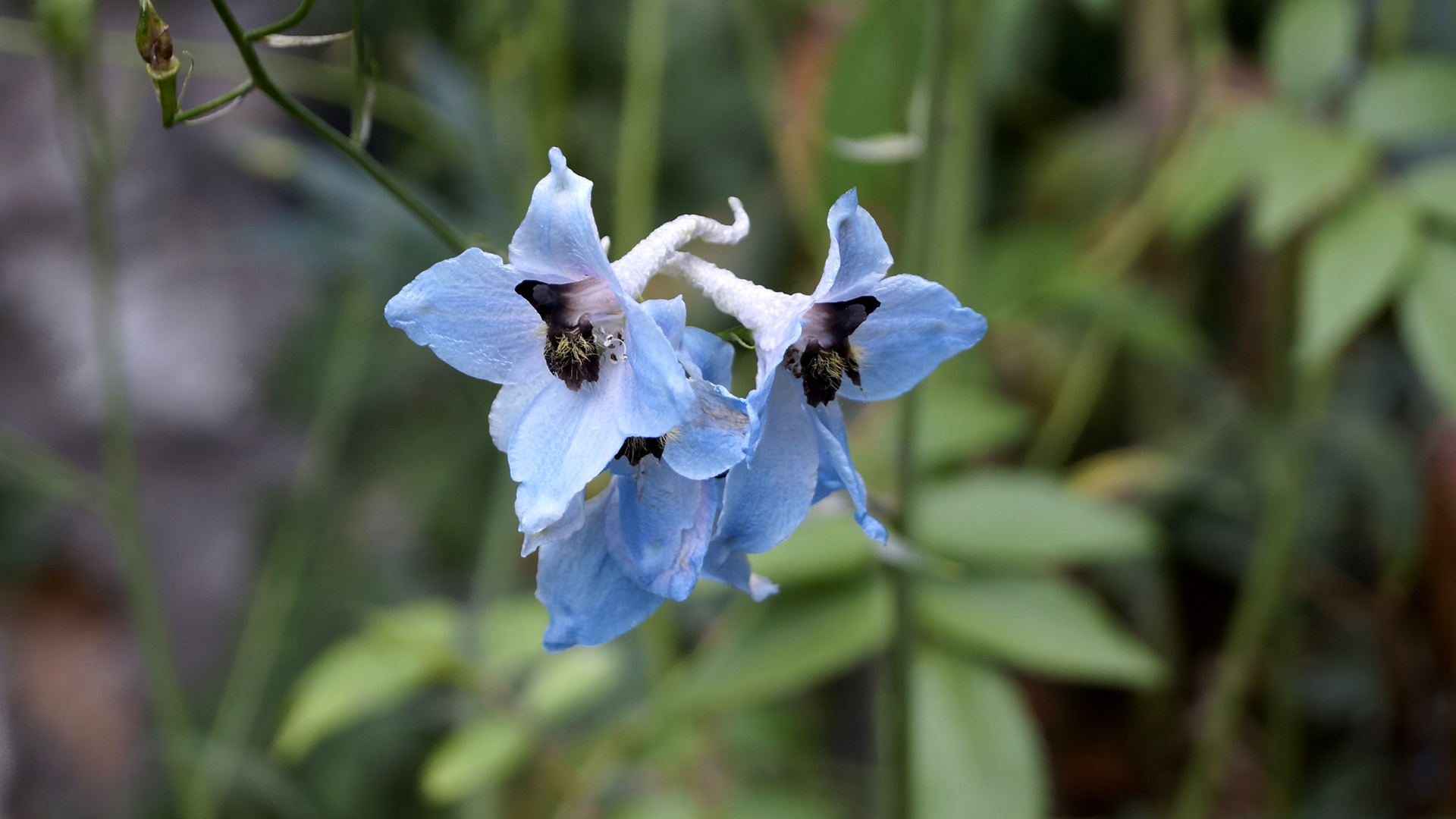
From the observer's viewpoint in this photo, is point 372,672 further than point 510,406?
Yes

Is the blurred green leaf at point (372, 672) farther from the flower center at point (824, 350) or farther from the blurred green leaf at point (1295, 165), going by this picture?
the blurred green leaf at point (1295, 165)

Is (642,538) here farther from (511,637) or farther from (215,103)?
(511,637)

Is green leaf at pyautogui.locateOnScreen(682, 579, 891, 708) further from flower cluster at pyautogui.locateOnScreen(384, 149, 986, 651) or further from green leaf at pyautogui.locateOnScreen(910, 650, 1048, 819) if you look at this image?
flower cluster at pyautogui.locateOnScreen(384, 149, 986, 651)

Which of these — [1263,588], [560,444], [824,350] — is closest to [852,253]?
[824,350]

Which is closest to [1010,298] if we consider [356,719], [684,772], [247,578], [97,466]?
[684,772]

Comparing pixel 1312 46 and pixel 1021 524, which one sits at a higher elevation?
pixel 1312 46

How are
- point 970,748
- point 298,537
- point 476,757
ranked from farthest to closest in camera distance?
point 298,537 → point 476,757 → point 970,748

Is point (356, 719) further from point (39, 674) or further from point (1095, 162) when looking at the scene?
point (1095, 162)

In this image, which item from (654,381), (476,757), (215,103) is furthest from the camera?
(476,757)
